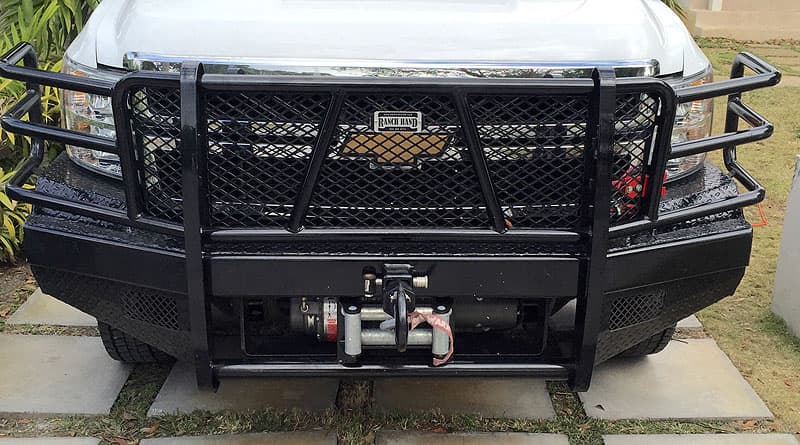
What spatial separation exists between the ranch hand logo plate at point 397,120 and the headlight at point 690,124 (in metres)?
1.03

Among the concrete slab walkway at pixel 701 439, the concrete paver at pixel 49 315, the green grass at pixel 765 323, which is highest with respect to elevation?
the concrete slab walkway at pixel 701 439

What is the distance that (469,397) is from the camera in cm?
354

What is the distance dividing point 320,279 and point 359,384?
1.16 metres

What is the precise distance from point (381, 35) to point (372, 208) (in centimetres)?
58

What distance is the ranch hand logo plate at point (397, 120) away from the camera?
8.14 ft

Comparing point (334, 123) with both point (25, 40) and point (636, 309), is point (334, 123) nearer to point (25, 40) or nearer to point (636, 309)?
point (636, 309)

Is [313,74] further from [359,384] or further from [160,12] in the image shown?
[359,384]

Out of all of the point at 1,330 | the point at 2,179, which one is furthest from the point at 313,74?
the point at 2,179

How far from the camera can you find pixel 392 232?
2588 mm

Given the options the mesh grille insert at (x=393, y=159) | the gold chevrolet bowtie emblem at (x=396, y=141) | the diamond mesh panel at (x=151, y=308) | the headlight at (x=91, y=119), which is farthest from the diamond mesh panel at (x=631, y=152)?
the headlight at (x=91, y=119)

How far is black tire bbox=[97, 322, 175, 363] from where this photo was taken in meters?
3.48

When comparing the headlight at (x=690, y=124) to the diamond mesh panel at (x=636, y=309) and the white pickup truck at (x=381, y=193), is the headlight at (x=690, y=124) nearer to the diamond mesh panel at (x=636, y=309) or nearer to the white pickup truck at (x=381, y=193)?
the white pickup truck at (x=381, y=193)

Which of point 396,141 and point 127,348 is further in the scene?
point 127,348

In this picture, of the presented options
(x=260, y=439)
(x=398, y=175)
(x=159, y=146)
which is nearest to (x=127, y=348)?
(x=260, y=439)
